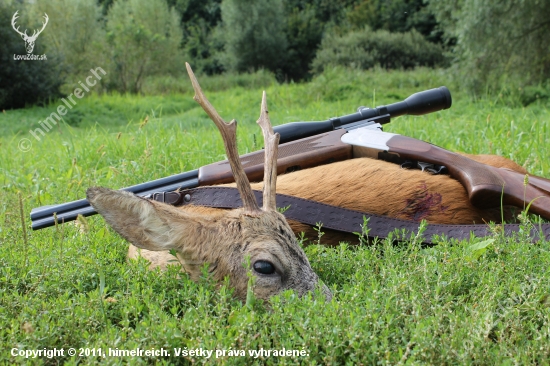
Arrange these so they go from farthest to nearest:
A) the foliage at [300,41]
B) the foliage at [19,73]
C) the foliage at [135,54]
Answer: the foliage at [300,41] → the foliage at [135,54] → the foliage at [19,73]

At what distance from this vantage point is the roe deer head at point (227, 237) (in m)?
2.48

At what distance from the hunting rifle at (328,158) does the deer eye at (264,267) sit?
1.43 m

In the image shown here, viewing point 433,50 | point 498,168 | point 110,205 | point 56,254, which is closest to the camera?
point 110,205

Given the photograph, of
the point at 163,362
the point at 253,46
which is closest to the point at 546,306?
the point at 163,362

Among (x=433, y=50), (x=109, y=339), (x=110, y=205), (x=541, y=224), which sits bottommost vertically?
(x=433, y=50)

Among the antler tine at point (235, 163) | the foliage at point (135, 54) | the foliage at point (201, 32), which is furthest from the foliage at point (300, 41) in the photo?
the antler tine at point (235, 163)

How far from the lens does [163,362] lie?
200 cm

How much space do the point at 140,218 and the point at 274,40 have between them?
113 feet

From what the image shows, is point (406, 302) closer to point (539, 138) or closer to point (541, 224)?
point (541, 224)

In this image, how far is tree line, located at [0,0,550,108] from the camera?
1358cm

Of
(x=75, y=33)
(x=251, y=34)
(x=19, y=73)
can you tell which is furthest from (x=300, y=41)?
(x=19, y=73)

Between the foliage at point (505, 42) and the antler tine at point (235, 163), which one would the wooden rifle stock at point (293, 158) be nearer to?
the antler tine at point (235, 163)

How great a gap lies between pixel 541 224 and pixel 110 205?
7.80ft

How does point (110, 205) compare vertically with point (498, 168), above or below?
above
